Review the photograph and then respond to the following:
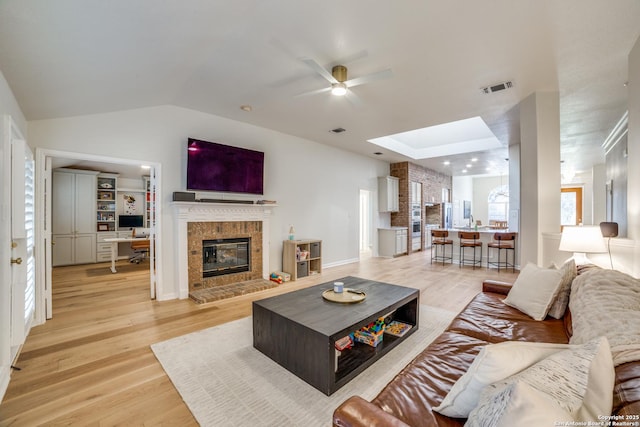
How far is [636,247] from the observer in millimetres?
2604

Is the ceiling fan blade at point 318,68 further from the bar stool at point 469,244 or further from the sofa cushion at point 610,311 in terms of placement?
the bar stool at point 469,244

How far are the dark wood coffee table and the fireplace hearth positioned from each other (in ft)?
7.62

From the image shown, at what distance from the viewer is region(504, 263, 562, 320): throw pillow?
225cm

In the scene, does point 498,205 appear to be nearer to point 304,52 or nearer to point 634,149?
point 634,149

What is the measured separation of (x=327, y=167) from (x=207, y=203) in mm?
3116

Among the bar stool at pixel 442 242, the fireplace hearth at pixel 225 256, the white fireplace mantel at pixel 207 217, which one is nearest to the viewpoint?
the white fireplace mantel at pixel 207 217

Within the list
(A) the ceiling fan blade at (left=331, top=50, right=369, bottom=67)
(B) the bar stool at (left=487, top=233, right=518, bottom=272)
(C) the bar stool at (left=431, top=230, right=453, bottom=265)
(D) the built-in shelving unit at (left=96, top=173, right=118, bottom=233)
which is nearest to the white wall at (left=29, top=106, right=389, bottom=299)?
(C) the bar stool at (left=431, top=230, right=453, bottom=265)

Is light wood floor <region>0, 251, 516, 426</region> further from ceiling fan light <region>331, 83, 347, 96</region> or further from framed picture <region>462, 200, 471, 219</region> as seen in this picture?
framed picture <region>462, 200, 471, 219</region>

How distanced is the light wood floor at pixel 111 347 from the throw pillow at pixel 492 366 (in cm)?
163

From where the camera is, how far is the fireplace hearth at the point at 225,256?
4551mm

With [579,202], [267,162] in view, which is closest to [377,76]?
[267,162]

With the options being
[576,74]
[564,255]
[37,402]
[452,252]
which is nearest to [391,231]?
[452,252]

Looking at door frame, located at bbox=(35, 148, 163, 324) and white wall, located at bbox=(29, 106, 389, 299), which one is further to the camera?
white wall, located at bbox=(29, 106, 389, 299)

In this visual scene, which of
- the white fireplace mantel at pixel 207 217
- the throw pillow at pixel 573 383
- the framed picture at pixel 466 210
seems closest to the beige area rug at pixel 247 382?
the throw pillow at pixel 573 383
